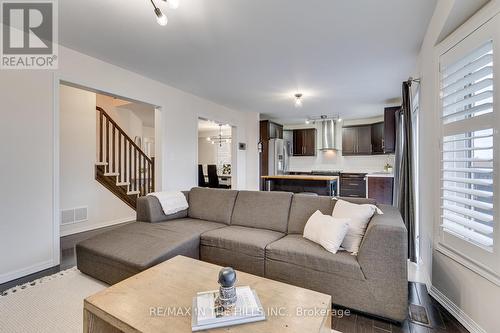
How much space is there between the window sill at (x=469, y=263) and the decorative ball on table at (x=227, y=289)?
1.65 metres

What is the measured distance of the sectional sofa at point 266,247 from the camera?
5.85 ft

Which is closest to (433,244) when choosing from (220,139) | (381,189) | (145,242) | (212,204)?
(212,204)

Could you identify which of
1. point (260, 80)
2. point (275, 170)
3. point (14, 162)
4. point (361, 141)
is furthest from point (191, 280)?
point (361, 141)

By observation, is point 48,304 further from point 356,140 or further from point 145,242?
point 356,140

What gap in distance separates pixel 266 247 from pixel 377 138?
Result: 18.5 feet

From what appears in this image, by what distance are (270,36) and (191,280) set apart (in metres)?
2.47

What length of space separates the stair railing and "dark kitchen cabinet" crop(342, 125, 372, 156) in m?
5.51

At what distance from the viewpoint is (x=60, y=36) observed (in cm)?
264

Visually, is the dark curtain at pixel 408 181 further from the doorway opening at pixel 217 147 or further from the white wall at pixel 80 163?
the doorway opening at pixel 217 147

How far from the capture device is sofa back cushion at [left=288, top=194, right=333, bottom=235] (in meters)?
2.58

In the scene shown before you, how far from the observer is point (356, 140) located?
7.02 meters

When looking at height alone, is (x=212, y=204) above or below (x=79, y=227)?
above

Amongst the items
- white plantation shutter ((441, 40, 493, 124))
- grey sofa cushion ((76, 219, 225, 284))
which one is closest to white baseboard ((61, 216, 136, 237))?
grey sofa cushion ((76, 219, 225, 284))

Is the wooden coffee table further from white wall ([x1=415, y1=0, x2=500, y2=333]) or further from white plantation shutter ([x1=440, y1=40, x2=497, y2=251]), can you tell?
white plantation shutter ([x1=440, y1=40, x2=497, y2=251])
